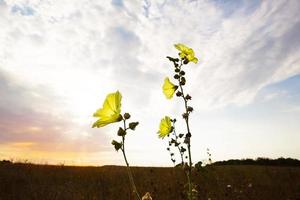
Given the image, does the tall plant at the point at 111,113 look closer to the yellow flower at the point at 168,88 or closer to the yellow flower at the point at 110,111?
the yellow flower at the point at 110,111

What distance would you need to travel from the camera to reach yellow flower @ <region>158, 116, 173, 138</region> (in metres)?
2.87

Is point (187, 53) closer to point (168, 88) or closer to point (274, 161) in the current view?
point (168, 88)

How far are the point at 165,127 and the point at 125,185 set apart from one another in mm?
6881

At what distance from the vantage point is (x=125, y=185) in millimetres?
9273

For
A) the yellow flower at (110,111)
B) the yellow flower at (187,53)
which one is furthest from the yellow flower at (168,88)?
the yellow flower at (110,111)

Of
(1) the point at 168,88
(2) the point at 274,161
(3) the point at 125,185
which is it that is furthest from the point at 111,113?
(2) the point at 274,161

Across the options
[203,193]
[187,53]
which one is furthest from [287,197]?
[187,53]

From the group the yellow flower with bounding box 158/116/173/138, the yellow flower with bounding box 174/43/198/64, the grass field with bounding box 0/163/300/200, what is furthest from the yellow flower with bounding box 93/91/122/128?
the grass field with bounding box 0/163/300/200

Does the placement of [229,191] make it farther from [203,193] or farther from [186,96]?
[186,96]

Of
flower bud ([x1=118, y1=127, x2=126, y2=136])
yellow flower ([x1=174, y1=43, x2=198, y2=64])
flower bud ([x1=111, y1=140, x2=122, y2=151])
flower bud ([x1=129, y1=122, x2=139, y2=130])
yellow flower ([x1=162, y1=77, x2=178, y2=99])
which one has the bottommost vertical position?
flower bud ([x1=111, y1=140, x2=122, y2=151])

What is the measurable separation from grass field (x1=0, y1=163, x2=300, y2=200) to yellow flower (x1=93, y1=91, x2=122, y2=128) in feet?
18.7

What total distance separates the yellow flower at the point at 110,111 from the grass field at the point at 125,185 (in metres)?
5.69

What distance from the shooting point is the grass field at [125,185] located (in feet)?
25.7

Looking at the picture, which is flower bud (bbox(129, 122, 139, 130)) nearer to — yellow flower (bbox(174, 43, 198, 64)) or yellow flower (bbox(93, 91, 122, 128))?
yellow flower (bbox(93, 91, 122, 128))
